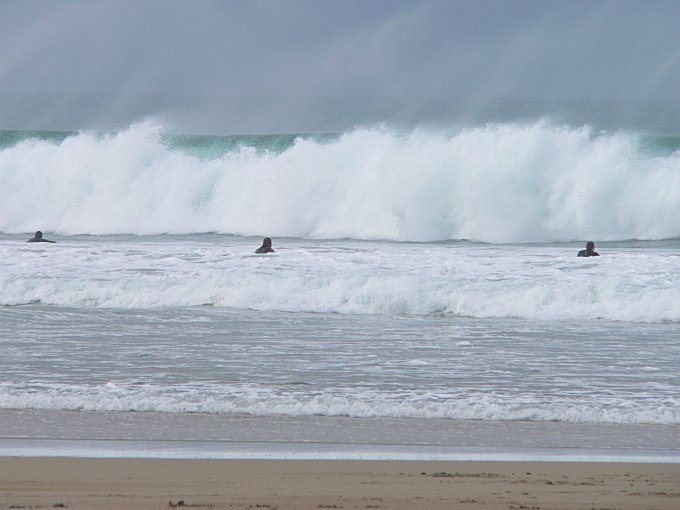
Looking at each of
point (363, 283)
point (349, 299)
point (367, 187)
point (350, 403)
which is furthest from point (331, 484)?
point (367, 187)

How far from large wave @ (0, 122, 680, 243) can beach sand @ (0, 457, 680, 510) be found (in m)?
16.2

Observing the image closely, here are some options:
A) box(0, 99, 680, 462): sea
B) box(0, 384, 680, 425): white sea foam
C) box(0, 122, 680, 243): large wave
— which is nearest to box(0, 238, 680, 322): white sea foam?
box(0, 99, 680, 462): sea

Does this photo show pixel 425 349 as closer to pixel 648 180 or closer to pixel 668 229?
pixel 668 229

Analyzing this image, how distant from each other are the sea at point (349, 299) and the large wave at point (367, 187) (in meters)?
0.07

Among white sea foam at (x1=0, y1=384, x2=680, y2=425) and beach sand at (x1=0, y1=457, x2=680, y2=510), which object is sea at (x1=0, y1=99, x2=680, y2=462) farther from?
beach sand at (x1=0, y1=457, x2=680, y2=510)

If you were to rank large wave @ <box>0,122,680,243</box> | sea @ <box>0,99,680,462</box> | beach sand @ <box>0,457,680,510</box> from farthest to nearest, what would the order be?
large wave @ <box>0,122,680,243</box>, sea @ <box>0,99,680,462</box>, beach sand @ <box>0,457,680,510</box>

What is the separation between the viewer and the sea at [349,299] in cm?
634

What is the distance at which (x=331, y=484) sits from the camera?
4.88 meters

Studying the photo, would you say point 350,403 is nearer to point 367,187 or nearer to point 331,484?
point 331,484

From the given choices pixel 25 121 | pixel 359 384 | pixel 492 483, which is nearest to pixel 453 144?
pixel 359 384

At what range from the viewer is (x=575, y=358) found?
8.61 m

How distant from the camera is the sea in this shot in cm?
634

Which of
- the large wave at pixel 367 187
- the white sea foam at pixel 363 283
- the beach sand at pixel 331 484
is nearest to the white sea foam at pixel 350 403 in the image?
the beach sand at pixel 331 484

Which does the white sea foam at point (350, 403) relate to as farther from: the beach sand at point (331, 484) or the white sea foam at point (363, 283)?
the white sea foam at point (363, 283)
